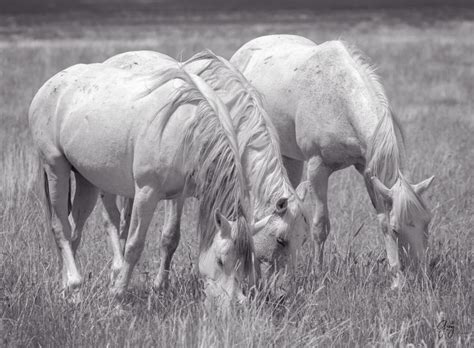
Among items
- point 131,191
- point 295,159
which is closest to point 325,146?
point 295,159

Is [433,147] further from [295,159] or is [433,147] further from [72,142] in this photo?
[72,142]

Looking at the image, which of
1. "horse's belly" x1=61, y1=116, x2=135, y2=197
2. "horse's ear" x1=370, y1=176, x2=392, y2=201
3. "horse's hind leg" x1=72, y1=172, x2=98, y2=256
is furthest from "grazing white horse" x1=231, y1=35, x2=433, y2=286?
"horse's hind leg" x1=72, y1=172, x2=98, y2=256

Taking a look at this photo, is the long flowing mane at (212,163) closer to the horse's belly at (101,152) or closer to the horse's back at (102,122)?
the horse's back at (102,122)

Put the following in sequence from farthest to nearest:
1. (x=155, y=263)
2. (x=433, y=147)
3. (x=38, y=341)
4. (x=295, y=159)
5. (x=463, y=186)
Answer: (x=433, y=147) < (x=463, y=186) < (x=295, y=159) < (x=155, y=263) < (x=38, y=341)

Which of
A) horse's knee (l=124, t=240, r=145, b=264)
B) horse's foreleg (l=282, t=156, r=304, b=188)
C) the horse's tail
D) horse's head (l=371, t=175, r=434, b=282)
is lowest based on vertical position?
horse's foreleg (l=282, t=156, r=304, b=188)

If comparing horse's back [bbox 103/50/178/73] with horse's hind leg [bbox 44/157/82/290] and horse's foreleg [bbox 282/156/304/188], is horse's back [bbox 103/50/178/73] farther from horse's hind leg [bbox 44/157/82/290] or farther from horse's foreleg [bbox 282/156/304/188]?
horse's foreleg [bbox 282/156/304/188]

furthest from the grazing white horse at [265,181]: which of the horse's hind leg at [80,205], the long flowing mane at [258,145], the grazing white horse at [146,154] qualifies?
the horse's hind leg at [80,205]

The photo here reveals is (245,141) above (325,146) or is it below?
above

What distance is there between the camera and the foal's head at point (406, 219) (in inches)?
209

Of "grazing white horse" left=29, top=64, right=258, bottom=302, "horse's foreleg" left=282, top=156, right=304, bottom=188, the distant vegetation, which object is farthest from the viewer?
the distant vegetation

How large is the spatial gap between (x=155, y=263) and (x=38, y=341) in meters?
1.88

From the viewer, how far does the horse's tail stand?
5574mm

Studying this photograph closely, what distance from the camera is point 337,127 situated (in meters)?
6.33

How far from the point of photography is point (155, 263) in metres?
6.19
